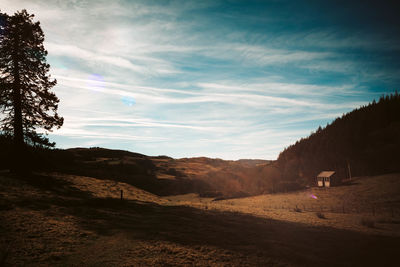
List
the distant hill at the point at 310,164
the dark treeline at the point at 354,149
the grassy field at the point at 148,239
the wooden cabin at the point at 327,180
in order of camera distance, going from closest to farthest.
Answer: the grassy field at the point at 148,239
the wooden cabin at the point at 327,180
the distant hill at the point at 310,164
the dark treeline at the point at 354,149

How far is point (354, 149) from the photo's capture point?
284 ft

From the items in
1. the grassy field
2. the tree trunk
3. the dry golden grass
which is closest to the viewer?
the grassy field

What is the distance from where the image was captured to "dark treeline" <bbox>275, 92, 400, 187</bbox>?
6869 centimetres

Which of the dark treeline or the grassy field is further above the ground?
the dark treeline

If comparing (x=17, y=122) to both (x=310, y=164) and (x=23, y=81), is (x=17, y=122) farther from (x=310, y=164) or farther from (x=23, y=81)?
(x=310, y=164)

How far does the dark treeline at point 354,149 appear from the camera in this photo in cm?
6869

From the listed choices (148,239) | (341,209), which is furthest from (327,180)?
(148,239)

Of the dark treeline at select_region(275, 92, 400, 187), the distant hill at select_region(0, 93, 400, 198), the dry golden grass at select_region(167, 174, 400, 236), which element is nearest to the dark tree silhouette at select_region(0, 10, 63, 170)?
the dry golden grass at select_region(167, 174, 400, 236)

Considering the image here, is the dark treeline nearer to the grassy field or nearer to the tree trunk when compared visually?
the grassy field

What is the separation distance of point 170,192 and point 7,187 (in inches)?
2045

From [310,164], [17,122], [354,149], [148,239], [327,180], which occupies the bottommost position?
[148,239]

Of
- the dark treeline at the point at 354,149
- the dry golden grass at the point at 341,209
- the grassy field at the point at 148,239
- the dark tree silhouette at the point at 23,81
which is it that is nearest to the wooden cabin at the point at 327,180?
the dark treeline at the point at 354,149

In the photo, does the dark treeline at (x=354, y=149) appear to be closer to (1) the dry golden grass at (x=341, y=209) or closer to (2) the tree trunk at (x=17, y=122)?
(1) the dry golden grass at (x=341, y=209)

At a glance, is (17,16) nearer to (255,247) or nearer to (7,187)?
(7,187)
